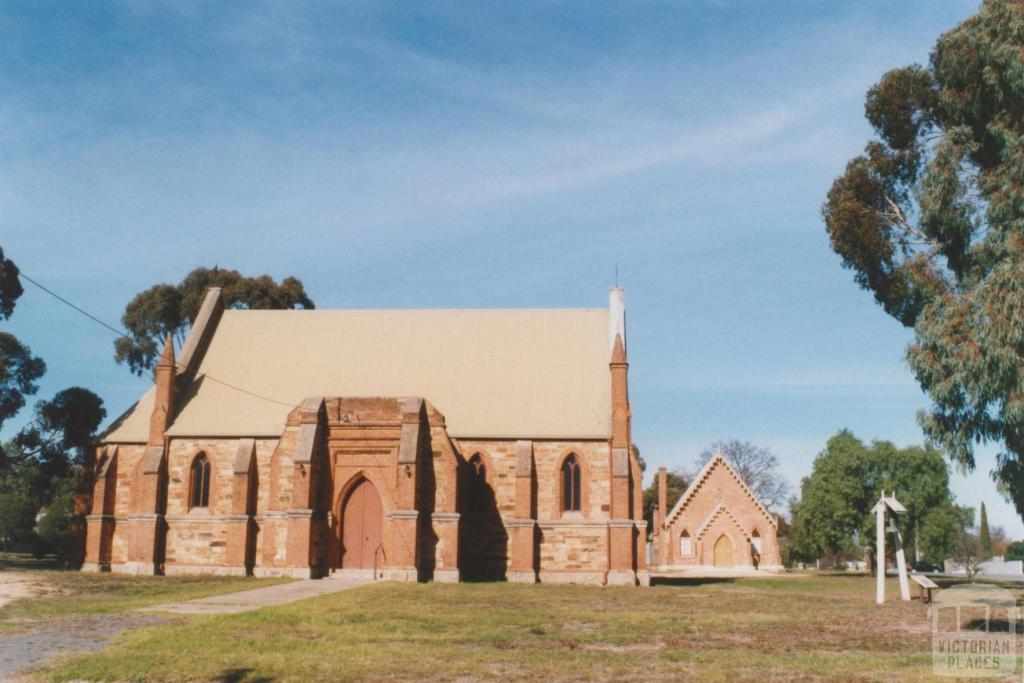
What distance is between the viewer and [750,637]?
17.3m

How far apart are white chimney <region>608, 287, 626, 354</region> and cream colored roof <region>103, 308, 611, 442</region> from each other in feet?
1.61

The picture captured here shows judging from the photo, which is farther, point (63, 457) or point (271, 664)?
point (63, 457)

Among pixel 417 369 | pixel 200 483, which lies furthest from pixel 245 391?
pixel 417 369

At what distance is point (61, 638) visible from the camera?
1565cm

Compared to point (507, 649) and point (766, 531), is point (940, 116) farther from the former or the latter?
point (766, 531)

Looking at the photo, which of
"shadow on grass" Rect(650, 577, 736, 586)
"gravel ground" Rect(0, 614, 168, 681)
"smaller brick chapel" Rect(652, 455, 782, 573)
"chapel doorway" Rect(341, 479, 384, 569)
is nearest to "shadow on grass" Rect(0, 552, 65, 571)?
"chapel doorway" Rect(341, 479, 384, 569)

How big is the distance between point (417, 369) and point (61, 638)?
24.8 metres

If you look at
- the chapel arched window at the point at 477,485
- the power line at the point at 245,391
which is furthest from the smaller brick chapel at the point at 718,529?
the power line at the point at 245,391

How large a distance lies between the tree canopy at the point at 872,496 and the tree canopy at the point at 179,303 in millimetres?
32539

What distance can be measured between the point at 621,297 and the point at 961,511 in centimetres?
2729

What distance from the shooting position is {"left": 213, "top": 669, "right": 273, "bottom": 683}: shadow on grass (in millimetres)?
12273

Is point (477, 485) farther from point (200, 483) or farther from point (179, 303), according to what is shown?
point (179, 303)

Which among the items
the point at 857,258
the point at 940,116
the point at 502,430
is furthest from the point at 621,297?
the point at 940,116

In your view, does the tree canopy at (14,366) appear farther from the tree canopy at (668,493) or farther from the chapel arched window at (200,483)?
the tree canopy at (668,493)
